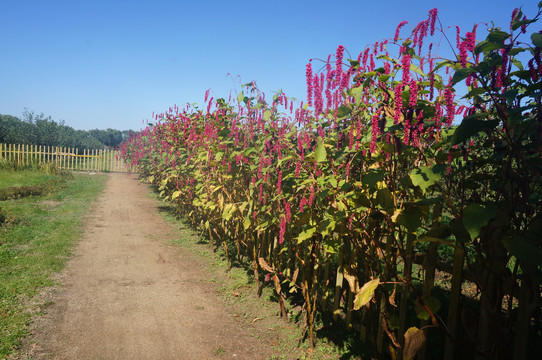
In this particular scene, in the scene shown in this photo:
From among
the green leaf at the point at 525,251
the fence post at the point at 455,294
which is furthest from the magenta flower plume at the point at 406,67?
the fence post at the point at 455,294

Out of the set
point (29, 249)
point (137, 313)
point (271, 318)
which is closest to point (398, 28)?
point (271, 318)

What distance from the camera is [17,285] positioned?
14.0 ft

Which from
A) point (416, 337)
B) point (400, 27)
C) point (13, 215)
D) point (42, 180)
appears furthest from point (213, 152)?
point (42, 180)

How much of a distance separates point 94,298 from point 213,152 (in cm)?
260

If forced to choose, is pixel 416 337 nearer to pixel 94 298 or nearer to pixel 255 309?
pixel 255 309

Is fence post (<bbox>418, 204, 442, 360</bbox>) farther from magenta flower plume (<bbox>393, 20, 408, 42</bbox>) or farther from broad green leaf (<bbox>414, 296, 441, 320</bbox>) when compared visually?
magenta flower plume (<bbox>393, 20, 408, 42</bbox>)

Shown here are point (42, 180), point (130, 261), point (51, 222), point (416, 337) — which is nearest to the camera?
point (416, 337)

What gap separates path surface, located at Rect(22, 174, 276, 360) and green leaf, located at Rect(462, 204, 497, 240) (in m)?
2.33

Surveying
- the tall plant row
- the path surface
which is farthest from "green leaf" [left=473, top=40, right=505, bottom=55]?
the path surface

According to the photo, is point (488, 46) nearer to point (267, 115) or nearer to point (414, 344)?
point (414, 344)

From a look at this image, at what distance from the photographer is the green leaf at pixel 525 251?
136 centimetres

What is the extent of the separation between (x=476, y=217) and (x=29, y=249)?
6359 millimetres

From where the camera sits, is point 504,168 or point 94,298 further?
point 94,298

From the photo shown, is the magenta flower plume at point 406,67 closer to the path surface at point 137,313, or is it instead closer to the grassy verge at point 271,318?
the grassy verge at point 271,318
